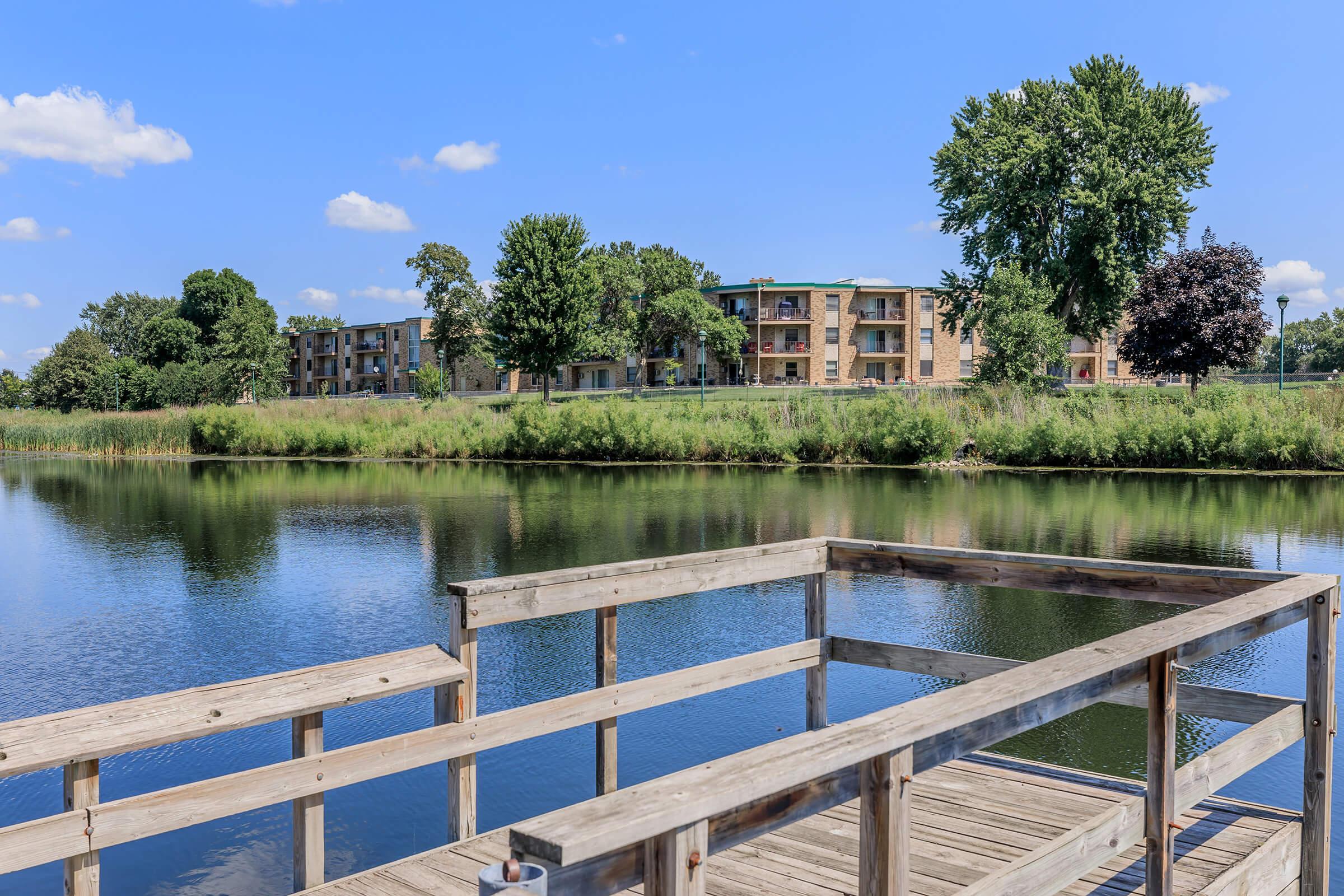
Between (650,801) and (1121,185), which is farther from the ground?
(1121,185)

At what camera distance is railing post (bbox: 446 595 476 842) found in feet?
14.5

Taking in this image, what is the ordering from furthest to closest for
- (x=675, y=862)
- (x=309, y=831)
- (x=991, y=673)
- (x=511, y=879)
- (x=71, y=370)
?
(x=71, y=370) < (x=991, y=673) < (x=309, y=831) < (x=675, y=862) < (x=511, y=879)

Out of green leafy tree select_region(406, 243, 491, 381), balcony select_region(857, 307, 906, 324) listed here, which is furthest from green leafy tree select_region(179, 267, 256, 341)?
balcony select_region(857, 307, 906, 324)

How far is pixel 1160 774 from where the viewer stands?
3648 mm

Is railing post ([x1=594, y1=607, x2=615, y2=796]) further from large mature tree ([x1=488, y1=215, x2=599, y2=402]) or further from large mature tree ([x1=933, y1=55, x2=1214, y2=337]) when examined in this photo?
large mature tree ([x1=488, y1=215, x2=599, y2=402])

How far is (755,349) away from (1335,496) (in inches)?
2101

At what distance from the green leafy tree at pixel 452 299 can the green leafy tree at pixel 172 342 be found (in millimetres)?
32946

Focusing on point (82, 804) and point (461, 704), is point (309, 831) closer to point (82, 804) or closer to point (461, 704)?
point (461, 704)

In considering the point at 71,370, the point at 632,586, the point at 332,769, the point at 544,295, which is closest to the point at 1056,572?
the point at 632,586

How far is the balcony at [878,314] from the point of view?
3086 inches

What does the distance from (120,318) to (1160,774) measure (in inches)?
5078

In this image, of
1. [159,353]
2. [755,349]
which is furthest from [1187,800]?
[159,353]

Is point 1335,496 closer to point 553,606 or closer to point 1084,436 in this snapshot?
point 1084,436

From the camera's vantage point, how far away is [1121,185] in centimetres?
4766
